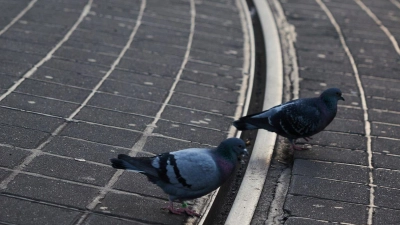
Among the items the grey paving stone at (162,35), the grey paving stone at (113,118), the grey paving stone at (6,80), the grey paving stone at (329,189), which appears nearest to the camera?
the grey paving stone at (329,189)

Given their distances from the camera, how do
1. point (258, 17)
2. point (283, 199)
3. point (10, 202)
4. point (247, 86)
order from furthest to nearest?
point (258, 17)
point (247, 86)
point (283, 199)
point (10, 202)

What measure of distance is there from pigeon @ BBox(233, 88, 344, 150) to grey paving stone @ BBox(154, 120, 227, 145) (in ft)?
1.06

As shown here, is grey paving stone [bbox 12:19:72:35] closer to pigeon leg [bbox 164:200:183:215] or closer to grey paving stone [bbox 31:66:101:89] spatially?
grey paving stone [bbox 31:66:101:89]

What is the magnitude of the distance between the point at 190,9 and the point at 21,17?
91.5 inches

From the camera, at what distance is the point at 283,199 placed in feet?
15.2

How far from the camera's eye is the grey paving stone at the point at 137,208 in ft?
13.6

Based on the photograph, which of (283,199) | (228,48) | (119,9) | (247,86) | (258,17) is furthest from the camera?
(258,17)

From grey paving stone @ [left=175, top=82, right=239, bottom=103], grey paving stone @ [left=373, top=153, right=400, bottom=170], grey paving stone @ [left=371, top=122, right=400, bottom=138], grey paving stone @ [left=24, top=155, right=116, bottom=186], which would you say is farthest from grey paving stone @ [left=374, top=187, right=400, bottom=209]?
grey paving stone @ [left=175, top=82, right=239, bottom=103]

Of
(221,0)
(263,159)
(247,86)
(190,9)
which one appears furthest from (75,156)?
(221,0)

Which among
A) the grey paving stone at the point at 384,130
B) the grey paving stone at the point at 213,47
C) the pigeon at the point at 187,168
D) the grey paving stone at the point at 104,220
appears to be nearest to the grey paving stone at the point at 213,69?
the grey paving stone at the point at 213,47

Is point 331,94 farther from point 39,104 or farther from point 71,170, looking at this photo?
point 39,104

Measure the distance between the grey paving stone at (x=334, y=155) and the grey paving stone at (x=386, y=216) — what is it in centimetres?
77

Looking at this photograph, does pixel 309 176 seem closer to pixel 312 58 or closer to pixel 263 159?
pixel 263 159

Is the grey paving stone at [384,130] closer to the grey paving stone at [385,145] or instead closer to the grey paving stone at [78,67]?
the grey paving stone at [385,145]
